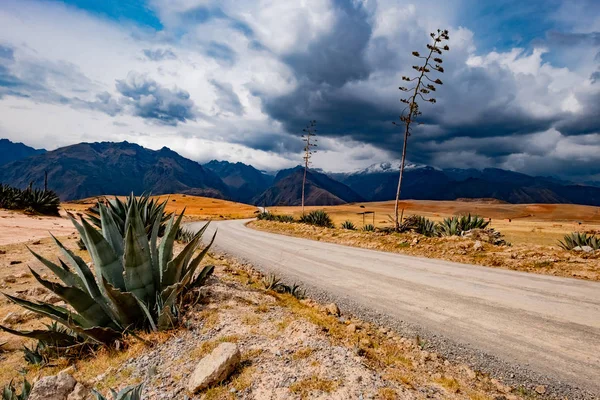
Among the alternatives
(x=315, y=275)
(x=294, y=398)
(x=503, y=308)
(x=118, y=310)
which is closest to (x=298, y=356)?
(x=294, y=398)

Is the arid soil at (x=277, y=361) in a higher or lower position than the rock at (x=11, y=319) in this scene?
higher

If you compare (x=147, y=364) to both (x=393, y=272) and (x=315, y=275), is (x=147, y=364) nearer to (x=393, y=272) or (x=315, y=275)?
(x=315, y=275)

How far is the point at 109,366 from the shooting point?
3688mm

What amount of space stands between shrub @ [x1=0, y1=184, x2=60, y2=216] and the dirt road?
30167 millimetres

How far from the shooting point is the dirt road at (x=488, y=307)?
14.2 feet

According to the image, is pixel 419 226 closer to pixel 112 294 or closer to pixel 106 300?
pixel 106 300

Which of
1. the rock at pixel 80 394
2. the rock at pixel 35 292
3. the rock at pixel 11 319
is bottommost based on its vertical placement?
the rock at pixel 11 319

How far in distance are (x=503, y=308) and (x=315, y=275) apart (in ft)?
16.3

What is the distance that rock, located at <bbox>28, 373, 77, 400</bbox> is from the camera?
2.88 m

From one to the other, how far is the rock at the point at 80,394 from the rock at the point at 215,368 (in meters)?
1.03

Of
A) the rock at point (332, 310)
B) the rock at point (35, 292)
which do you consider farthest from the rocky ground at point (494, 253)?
the rock at point (35, 292)

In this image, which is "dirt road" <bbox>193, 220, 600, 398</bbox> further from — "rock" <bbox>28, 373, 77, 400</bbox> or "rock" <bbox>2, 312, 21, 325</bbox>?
"rock" <bbox>2, 312, 21, 325</bbox>

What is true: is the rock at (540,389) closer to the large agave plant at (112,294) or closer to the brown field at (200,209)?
the large agave plant at (112,294)

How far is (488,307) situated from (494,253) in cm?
624
